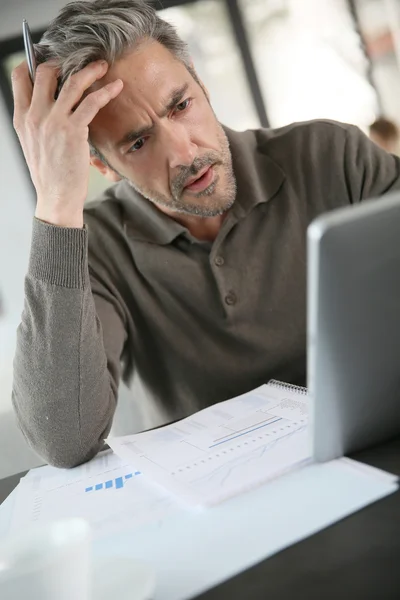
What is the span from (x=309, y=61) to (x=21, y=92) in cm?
119

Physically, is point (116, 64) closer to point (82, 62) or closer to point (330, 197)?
point (82, 62)

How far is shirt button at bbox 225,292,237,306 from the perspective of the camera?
1.29m

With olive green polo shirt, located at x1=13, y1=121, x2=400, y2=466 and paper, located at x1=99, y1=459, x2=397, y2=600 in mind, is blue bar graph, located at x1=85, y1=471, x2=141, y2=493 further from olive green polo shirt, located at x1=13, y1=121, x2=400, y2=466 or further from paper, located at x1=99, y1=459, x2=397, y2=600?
olive green polo shirt, located at x1=13, y1=121, x2=400, y2=466

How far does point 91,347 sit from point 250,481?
0.44 meters

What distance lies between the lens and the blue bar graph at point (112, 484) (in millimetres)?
807

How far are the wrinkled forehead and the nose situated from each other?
0.16 feet

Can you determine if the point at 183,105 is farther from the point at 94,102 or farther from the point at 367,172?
the point at 367,172

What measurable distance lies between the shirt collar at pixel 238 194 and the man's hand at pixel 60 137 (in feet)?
0.89

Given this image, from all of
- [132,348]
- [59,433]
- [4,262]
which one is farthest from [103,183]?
[59,433]

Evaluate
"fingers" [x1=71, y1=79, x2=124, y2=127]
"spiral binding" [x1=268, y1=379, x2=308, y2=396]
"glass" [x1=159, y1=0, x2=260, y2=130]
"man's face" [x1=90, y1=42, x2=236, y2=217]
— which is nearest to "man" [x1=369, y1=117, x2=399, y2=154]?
"glass" [x1=159, y1=0, x2=260, y2=130]

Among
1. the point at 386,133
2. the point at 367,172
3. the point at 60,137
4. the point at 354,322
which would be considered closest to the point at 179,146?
the point at 60,137

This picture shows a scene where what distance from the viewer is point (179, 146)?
1.25 m

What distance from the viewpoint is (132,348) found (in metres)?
1.41

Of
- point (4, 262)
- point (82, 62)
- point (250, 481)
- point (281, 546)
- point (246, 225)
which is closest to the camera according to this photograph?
point (281, 546)
